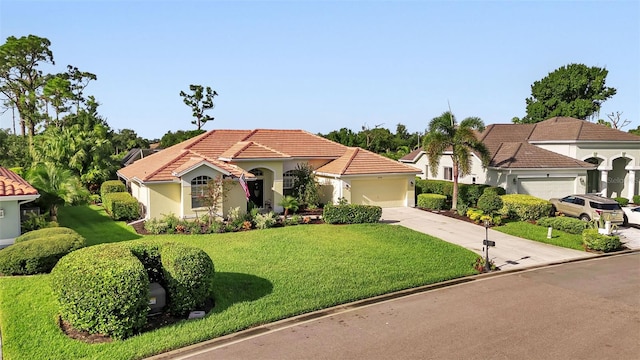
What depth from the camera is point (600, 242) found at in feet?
60.1

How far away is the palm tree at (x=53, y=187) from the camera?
19484 mm

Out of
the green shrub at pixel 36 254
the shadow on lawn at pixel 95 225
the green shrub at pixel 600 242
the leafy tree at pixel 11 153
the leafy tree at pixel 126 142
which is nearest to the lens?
the green shrub at pixel 36 254

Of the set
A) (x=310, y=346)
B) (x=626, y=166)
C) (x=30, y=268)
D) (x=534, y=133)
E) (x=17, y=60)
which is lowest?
(x=310, y=346)

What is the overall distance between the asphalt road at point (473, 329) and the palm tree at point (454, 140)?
11768 mm

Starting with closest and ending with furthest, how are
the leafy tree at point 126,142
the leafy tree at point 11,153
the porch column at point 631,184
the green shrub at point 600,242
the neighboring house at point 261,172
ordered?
the green shrub at point 600,242 < the neighboring house at point 261,172 < the porch column at point 631,184 < the leafy tree at point 11,153 < the leafy tree at point 126,142

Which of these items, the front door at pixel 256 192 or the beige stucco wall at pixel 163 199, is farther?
the front door at pixel 256 192

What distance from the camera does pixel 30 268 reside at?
13.1 meters

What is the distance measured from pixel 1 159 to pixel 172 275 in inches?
1564

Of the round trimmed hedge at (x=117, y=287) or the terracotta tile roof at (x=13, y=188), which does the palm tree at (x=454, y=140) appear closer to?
the round trimmed hedge at (x=117, y=287)

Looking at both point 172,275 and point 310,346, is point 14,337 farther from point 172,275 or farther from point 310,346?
point 310,346

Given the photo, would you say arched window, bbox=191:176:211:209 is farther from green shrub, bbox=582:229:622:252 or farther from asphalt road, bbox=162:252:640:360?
green shrub, bbox=582:229:622:252

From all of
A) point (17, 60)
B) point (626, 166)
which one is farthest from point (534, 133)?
point (17, 60)

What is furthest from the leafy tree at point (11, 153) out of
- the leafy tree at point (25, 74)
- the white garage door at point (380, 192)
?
the white garage door at point (380, 192)

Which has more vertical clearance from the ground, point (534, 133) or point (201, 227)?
point (534, 133)
